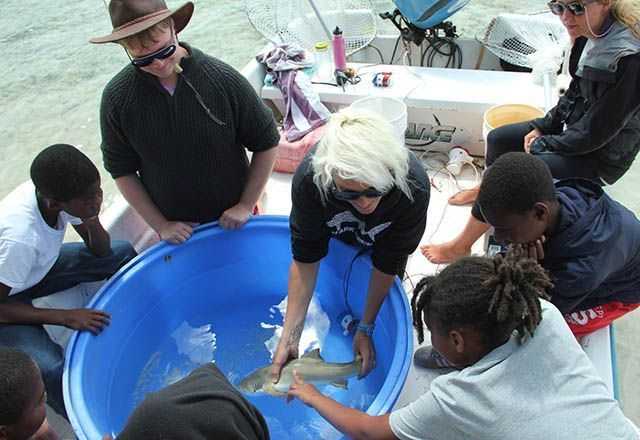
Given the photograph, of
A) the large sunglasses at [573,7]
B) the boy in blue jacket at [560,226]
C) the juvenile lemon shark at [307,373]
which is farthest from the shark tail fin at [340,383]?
the large sunglasses at [573,7]

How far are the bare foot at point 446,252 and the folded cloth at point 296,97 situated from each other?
0.95m

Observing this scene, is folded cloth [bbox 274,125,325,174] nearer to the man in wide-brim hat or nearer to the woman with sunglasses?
the man in wide-brim hat

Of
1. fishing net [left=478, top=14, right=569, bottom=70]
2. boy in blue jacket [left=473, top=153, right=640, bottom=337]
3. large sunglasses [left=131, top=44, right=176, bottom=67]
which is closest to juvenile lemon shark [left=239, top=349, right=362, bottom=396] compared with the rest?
boy in blue jacket [left=473, top=153, right=640, bottom=337]

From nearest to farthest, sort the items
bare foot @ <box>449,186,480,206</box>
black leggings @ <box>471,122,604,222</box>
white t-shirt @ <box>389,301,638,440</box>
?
white t-shirt @ <box>389,301,638,440</box>
black leggings @ <box>471,122,604,222</box>
bare foot @ <box>449,186,480,206</box>

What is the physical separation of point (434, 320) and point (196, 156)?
1032mm

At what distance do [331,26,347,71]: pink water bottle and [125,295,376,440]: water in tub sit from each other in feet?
4.59

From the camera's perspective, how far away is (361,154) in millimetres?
1270

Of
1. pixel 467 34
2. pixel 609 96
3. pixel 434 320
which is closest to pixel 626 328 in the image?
pixel 609 96

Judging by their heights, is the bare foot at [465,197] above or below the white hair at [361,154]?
below

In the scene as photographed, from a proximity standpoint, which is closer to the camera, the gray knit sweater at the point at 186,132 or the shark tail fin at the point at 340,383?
the gray knit sweater at the point at 186,132

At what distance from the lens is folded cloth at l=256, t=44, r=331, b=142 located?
8.93ft

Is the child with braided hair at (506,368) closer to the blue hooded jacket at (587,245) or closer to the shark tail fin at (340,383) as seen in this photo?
the blue hooded jacket at (587,245)

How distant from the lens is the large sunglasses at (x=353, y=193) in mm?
1310

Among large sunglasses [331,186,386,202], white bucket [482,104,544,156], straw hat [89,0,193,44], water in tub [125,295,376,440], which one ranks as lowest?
water in tub [125,295,376,440]
